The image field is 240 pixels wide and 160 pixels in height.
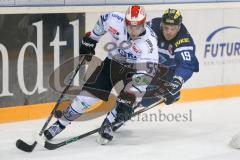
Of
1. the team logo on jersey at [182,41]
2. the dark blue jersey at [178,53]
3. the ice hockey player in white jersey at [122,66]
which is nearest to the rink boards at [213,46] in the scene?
the dark blue jersey at [178,53]

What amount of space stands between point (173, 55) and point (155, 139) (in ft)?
2.64

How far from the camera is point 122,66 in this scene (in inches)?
193

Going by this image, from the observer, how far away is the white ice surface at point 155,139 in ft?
14.2

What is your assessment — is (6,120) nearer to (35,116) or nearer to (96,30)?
(35,116)

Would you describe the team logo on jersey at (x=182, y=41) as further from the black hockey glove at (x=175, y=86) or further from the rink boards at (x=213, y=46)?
the rink boards at (x=213, y=46)

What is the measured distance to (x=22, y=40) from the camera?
17.8 feet

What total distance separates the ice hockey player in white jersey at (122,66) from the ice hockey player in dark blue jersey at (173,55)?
167 millimetres

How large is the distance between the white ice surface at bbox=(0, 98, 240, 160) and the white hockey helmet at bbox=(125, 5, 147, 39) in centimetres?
88

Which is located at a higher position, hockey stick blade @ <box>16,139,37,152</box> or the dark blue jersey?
the dark blue jersey

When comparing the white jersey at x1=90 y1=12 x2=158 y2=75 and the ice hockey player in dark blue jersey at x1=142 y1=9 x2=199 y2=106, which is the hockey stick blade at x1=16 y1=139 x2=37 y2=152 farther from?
the ice hockey player in dark blue jersey at x1=142 y1=9 x2=199 y2=106

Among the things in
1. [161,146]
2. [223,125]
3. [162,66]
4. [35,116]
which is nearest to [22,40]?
[35,116]

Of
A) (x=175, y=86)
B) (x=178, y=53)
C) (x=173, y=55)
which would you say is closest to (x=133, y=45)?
(x=175, y=86)

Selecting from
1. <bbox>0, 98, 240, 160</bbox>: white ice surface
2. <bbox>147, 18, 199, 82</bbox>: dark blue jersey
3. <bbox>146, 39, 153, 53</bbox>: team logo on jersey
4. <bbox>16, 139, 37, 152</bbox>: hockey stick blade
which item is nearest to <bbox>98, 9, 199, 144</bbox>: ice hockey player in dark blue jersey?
<bbox>147, 18, 199, 82</bbox>: dark blue jersey

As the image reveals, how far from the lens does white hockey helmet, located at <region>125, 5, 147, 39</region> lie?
4465 mm
